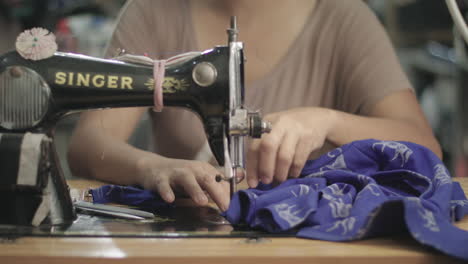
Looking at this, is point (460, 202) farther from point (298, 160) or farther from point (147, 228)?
point (147, 228)

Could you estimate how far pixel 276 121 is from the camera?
2.98ft

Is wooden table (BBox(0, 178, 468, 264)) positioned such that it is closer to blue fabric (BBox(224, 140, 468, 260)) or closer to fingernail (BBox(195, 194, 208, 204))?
blue fabric (BBox(224, 140, 468, 260))

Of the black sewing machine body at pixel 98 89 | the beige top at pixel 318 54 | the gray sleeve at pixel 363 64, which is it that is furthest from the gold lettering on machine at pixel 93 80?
the gray sleeve at pixel 363 64

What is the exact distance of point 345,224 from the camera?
0.71m

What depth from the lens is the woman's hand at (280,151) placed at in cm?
87

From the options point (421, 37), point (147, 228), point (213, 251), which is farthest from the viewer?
point (421, 37)

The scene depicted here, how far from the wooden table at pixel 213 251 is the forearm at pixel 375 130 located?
44 centimetres

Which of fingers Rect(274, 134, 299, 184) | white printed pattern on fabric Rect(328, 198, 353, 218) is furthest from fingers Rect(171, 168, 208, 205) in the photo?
white printed pattern on fabric Rect(328, 198, 353, 218)

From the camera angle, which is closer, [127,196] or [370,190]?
[370,190]

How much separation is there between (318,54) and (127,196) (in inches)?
27.6

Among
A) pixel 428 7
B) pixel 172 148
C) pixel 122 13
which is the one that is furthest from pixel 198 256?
pixel 428 7

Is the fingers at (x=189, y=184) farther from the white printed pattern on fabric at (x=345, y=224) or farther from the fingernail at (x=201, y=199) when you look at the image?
the white printed pattern on fabric at (x=345, y=224)

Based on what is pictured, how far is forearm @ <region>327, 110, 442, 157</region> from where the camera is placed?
44.3 inches

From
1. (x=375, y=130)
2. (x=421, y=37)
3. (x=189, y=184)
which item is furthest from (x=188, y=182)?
(x=421, y=37)
